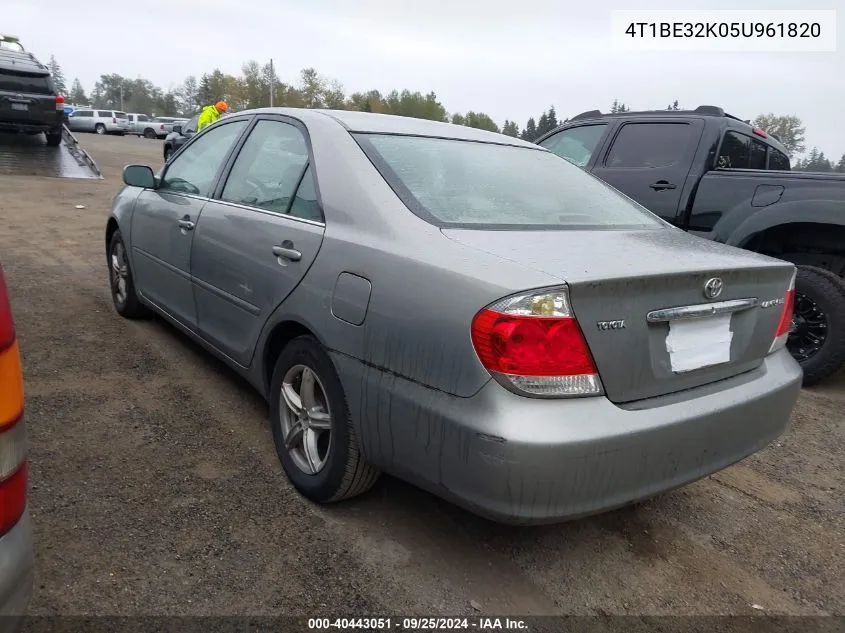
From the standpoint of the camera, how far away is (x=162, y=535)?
2365mm

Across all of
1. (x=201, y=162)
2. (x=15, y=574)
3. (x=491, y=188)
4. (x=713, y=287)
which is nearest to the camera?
(x=15, y=574)

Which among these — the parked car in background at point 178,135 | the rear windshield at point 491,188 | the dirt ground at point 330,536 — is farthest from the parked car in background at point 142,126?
the rear windshield at point 491,188

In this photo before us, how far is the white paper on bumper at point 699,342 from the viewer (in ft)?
6.89

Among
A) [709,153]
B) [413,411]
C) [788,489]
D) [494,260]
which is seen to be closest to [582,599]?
[413,411]

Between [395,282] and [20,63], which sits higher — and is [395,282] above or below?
below

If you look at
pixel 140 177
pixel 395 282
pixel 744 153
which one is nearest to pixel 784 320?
pixel 395 282

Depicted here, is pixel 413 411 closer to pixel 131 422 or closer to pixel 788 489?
pixel 131 422

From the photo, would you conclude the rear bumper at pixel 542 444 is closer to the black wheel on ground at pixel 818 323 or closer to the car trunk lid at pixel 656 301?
the car trunk lid at pixel 656 301

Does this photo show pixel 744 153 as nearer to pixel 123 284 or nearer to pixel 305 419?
pixel 305 419

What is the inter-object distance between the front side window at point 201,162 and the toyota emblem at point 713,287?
2543mm

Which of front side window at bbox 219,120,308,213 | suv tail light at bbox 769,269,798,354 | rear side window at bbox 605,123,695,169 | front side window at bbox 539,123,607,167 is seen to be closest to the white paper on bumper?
suv tail light at bbox 769,269,798,354

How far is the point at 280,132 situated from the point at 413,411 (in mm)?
1776

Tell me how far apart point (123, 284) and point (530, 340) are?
3803 mm

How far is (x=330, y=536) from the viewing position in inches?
96.0
